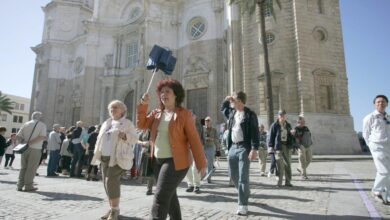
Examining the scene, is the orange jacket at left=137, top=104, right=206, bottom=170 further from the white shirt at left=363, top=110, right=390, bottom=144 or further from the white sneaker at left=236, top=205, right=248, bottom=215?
the white shirt at left=363, top=110, right=390, bottom=144

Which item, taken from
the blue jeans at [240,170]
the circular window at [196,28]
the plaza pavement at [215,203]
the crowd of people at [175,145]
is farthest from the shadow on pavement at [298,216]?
the circular window at [196,28]

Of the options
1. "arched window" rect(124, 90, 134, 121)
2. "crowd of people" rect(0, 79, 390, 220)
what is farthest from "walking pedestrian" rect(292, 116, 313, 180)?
"arched window" rect(124, 90, 134, 121)

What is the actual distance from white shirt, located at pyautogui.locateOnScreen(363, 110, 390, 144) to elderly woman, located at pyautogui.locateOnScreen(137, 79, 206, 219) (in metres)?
4.40

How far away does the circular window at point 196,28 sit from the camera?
1048 inches

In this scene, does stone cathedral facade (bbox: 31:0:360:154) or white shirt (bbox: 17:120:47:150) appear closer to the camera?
white shirt (bbox: 17:120:47:150)

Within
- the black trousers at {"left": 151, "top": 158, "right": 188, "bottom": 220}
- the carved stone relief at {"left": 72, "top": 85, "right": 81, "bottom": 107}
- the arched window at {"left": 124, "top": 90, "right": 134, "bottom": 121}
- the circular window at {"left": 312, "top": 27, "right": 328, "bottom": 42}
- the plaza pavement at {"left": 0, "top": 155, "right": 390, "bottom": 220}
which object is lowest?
the plaza pavement at {"left": 0, "top": 155, "right": 390, "bottom": 220}

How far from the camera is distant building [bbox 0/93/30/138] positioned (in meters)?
64.1

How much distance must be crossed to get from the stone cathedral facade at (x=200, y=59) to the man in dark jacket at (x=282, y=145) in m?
12.0

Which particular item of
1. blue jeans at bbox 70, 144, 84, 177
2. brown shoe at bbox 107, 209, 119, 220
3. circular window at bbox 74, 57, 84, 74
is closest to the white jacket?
brown shoe at bbox 107, 209, 119, 220

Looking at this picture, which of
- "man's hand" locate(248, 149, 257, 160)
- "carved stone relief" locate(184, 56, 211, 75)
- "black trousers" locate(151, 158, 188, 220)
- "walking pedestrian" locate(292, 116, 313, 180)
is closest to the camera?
"black trousers" locate(151, 158, 188, 220)

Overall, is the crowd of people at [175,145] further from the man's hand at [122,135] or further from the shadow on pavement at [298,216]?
the shadow on pavement at [298,216]

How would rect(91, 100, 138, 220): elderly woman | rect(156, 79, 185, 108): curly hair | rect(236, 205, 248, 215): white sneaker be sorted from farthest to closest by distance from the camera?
rect(236, 205, 248, 215): white sneaker → rect(91, 100, 138, 220): elderly woman → rect(156, 79, 185, 108): curly hair

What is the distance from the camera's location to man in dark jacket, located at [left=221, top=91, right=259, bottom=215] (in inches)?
176

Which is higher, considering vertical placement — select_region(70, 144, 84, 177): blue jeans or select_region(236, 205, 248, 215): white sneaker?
select_region(70, 144, 84, 177): blue jeans
